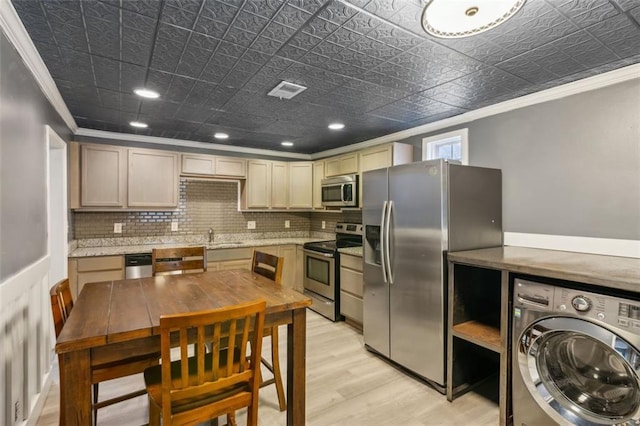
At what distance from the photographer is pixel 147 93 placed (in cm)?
268

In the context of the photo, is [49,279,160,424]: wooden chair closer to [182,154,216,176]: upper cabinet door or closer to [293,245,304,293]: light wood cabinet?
[182,154,216,176]: upper cabinet door

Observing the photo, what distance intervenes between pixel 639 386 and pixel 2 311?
3.15 meters

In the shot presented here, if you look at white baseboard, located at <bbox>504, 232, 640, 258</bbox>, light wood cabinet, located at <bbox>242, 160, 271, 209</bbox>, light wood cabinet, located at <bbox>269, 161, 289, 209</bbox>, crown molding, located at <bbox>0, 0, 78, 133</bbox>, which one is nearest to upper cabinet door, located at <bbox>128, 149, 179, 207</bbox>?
light wood cabinet, located at <bbox>242, 160, 271, 209</bbox>

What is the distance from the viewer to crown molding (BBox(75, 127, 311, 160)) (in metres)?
4.00

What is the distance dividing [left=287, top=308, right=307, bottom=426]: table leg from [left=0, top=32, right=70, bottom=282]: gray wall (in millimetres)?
1526

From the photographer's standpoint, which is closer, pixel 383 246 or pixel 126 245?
pixel 383 246

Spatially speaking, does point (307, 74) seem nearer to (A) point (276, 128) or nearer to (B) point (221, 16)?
(B) point (221, 16)

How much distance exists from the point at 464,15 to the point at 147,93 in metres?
2.46

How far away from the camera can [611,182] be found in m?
2.28

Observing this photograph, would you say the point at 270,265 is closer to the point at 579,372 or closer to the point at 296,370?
the point at 296,370

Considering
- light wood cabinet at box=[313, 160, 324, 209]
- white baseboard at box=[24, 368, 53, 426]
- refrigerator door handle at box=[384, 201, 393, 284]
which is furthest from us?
light wood cabinet at box=[313, 160, 324, 209]

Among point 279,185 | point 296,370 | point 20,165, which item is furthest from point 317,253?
point 20,165

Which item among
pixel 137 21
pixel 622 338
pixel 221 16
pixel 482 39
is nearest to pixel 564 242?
pixel 622 338

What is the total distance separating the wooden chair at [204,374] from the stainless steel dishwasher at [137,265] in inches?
93.3
